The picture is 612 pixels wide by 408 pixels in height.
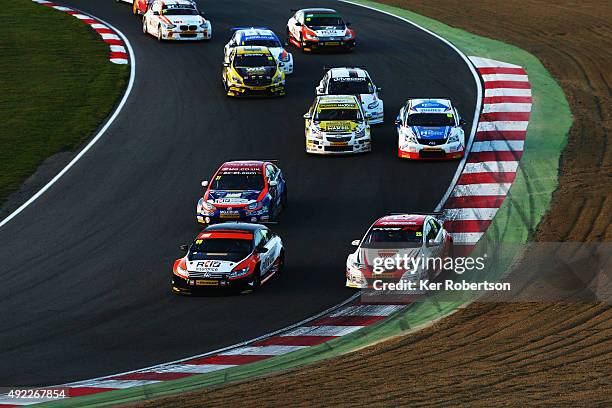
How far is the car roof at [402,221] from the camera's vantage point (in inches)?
1282

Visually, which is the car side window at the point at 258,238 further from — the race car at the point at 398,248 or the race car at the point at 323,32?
the race car at the point at 323,32

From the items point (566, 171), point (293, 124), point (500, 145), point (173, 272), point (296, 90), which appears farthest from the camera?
point (296, 90)

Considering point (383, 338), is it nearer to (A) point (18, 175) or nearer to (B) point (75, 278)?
(B) point (75, 278)

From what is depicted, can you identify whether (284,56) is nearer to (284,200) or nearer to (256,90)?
(256,90)

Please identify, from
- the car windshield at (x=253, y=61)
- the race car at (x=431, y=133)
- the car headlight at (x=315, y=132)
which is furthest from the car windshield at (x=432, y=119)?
the car windshield at (x=253, y=61)

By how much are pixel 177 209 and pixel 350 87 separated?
1061 centimetres

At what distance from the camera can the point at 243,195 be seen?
121 ft

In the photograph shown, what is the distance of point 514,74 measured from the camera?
5253 cm

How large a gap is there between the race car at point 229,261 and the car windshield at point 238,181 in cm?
415

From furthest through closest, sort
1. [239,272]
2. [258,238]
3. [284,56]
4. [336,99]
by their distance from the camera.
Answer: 1. [284,56]
2. [336,99]
3. [258,238]
4. [239,272]

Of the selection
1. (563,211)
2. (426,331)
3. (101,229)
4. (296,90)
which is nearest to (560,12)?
(296,90)

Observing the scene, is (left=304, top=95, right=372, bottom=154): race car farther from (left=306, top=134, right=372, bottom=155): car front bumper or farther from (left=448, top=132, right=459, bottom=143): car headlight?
(left=448, top=132, right=459, bottom=143): car headlight

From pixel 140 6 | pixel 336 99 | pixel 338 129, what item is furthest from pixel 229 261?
pixel 140 6

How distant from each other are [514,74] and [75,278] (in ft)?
80.2
